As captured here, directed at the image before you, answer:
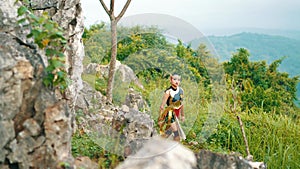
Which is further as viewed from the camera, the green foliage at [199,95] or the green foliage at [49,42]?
the green foliage at [199,95]

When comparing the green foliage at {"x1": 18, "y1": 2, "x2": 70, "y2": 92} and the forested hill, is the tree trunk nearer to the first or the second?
the green foliage at {"x1": 18, "y1": 2, "x2": 70, "y2": 92}

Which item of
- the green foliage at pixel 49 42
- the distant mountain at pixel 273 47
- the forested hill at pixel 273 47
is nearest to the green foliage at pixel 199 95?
the green foliage at pixel 49 42

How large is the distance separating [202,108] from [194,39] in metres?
1.04

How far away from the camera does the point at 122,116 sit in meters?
4.62

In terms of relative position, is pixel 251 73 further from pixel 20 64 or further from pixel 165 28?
pixel 20 64

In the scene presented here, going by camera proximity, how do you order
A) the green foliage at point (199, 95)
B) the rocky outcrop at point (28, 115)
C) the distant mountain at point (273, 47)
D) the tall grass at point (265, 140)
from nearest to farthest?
1. the rocky outcrop at point (28, 115)
2. the green foliage at point (199, 95)
3. the tall grass at point (265, 140)
4. the distant mountain at point (273, 47)

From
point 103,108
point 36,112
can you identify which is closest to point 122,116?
point 103,108

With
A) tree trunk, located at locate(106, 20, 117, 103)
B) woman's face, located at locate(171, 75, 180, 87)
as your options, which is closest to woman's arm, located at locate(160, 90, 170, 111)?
woman's face, located at locate(171, 75, 180, 87)

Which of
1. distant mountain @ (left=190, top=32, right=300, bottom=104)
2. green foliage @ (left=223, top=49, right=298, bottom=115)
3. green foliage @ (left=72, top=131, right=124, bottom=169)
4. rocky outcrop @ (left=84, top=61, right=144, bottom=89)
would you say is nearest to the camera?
green foliage @ (left=72, top=131, right=124, bottom=169)

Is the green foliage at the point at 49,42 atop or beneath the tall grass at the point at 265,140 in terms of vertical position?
atop

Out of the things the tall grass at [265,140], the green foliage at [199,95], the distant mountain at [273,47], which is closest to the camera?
the green foliage at [199,95]

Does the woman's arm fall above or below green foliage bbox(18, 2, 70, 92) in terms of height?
below

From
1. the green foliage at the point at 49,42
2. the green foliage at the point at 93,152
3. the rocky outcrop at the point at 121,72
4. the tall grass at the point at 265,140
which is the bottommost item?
the tall grass at the point at 265,140

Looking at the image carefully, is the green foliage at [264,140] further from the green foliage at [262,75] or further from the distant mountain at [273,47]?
the distant mountain at [273,47]
